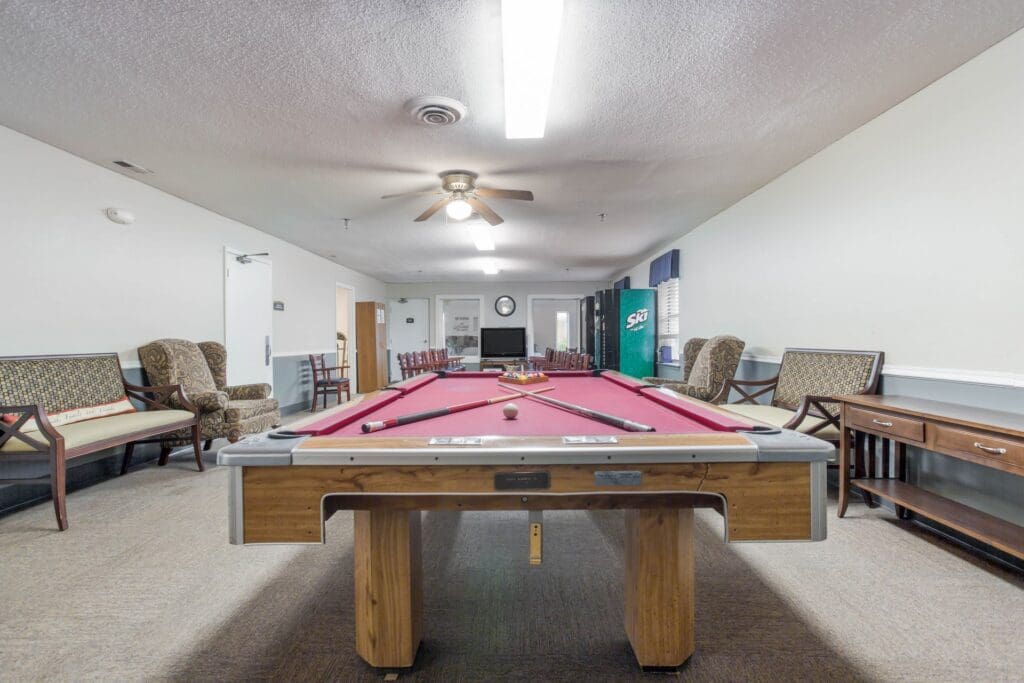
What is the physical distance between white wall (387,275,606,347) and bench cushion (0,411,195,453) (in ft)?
23.6

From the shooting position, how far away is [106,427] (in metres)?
2.90

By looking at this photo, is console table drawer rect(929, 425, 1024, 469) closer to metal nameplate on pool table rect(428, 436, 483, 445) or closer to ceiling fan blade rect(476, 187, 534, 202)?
metal nameplate on pool table rect(428, 436, 483, 445)

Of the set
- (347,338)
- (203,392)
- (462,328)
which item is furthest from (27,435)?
(462,328)

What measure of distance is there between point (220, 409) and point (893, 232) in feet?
16.8

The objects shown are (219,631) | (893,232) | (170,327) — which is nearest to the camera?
(219,631)

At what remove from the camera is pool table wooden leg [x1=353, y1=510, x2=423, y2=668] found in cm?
138

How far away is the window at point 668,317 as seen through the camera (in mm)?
6457

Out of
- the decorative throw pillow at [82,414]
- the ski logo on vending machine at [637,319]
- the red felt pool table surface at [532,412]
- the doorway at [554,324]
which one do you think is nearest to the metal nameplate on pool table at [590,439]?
the red felt pool table surface at [532,412]

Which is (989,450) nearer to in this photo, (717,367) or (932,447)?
(932,447)

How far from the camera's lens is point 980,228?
7.18 feet

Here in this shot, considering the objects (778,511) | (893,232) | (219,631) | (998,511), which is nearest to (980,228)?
(893,232)

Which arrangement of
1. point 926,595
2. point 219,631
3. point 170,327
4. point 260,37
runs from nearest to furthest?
1. point 219,631
2. point 926,595
3. point 260,37
4. point 170,327

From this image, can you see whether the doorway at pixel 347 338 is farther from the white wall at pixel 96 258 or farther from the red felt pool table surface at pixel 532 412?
the red felt pool table surface at pixel 532 412

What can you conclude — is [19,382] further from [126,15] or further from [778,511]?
[778,511]
